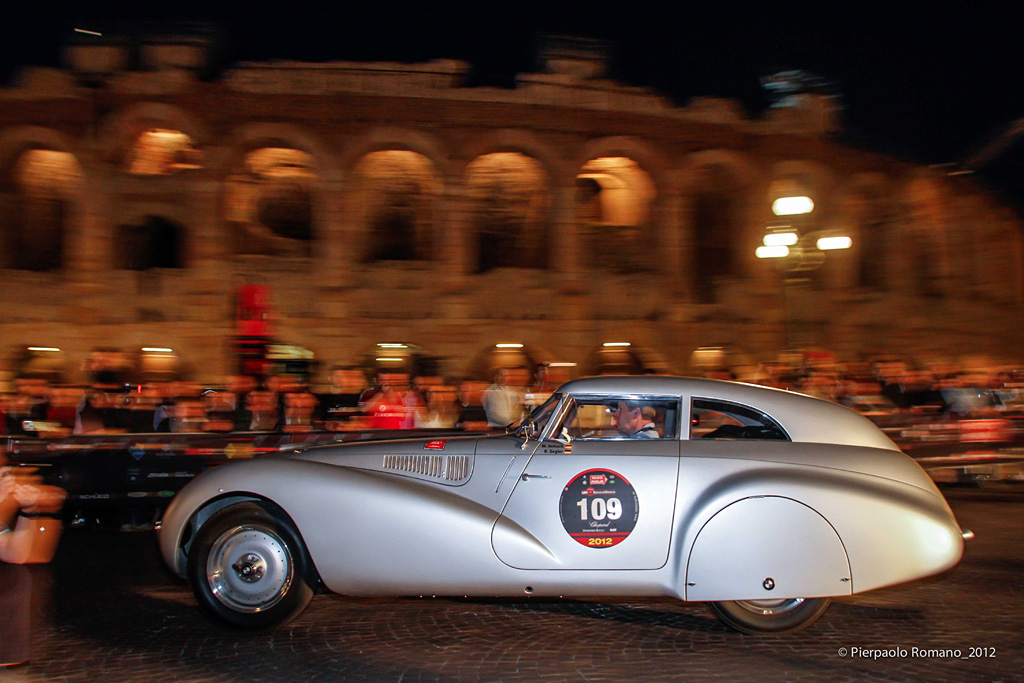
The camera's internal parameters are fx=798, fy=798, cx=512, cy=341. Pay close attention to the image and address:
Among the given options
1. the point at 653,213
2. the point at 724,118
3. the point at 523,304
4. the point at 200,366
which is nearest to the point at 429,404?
the point at 523,304

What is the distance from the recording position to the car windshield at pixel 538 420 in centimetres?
507

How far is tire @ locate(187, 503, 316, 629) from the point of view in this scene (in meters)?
4.97

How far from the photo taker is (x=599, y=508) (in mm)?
4820

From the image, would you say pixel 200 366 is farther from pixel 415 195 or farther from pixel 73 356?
pixel 415 195

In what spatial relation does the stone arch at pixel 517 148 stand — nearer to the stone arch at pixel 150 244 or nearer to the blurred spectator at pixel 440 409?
the stone arch at pixel 150 244

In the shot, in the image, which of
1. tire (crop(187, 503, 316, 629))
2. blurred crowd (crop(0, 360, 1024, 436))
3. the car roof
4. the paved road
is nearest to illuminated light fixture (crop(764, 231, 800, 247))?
blurred crowd (crop(0, 360, 1024, 436))

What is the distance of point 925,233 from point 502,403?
21959 mm

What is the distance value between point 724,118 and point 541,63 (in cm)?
558

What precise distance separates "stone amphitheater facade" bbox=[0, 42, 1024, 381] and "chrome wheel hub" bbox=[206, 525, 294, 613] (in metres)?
16.5

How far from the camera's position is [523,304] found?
71.3 ft

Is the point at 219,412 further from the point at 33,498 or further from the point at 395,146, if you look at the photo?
the point at 395,146

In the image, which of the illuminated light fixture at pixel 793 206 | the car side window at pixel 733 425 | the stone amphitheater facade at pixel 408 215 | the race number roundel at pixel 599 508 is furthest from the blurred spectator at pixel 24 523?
the stone amphitheater facade at pixel 408 215

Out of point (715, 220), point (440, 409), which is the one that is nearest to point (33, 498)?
point (440, 409)

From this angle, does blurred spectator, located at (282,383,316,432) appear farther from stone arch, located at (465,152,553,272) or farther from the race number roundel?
stone arch, located at (465,152,553,272)
